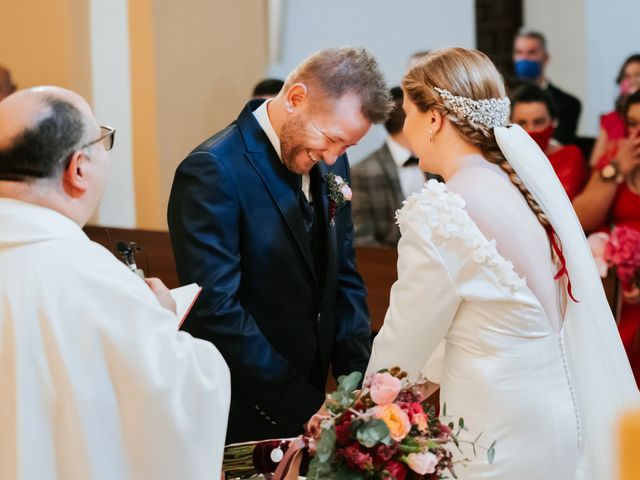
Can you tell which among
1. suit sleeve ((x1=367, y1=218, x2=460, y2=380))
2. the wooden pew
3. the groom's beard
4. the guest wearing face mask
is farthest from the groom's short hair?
the guest wearing face mask

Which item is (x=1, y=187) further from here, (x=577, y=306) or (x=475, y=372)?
(x=577, y=306)

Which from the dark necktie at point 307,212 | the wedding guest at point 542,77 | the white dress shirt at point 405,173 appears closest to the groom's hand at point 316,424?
the dark necktie at point 307,212

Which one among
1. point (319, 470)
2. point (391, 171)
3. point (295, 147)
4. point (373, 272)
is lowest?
point (373, 272)

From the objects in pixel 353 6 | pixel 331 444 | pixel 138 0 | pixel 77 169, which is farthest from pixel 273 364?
pixel 353 6

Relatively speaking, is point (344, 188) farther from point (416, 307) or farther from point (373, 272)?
point (373, 272)

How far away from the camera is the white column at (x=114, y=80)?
7.62m

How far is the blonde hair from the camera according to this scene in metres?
3.27

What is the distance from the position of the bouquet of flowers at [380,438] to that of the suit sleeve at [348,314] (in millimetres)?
1123

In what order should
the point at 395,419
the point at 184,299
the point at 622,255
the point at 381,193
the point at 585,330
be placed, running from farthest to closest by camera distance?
the point at 381,193 → the point at 622,255 → the point at 585,330 → the point at 184,299 → the point at 395,419

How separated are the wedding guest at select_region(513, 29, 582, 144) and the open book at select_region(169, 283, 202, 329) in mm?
5787

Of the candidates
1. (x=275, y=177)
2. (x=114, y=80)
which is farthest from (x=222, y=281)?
(x=114, y=80)

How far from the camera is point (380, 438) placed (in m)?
2.59

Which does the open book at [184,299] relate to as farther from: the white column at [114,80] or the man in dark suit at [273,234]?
the white column at [114,80]

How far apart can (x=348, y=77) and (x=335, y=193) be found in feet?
1.40
